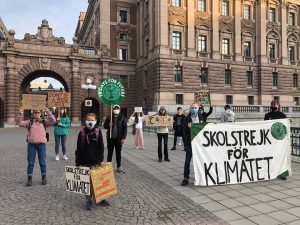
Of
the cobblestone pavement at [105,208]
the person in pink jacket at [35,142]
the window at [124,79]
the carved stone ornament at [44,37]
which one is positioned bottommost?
→ the cobblestone pavement at [105,208]

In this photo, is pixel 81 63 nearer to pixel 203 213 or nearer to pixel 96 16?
pixel 96 16

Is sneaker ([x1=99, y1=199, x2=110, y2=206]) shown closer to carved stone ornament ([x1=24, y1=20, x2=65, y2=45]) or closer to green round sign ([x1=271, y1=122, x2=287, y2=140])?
green round sign ([x1=271, y1=122, x2=287, y2=140])

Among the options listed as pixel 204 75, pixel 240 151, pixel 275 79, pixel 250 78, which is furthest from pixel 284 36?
pixel 240 151

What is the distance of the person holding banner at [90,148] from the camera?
5473 mm

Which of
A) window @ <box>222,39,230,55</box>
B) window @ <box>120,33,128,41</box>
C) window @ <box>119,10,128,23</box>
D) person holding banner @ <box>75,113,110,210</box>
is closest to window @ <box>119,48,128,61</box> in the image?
window @ <box>120,33,128,41</box>

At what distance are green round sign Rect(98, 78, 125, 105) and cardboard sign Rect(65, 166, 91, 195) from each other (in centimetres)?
382

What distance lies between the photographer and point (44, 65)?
3712 cm

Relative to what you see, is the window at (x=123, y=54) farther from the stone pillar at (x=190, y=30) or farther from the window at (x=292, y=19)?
the window at (x=292, y=19)

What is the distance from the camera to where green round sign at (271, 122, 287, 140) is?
7551mm

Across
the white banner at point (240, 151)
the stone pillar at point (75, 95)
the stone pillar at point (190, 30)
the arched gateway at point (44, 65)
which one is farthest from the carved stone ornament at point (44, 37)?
the white banner at point (240, 151)

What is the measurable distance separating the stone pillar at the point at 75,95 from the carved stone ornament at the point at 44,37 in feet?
11.8

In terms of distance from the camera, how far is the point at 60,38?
38562 mm

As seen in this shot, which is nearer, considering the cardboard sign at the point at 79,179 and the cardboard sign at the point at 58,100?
the cardboard sign at the point at 79,179

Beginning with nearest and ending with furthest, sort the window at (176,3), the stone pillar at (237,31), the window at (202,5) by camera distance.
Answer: the window at (176,3), the window at (202,5), the stone pillar at (237,31)
